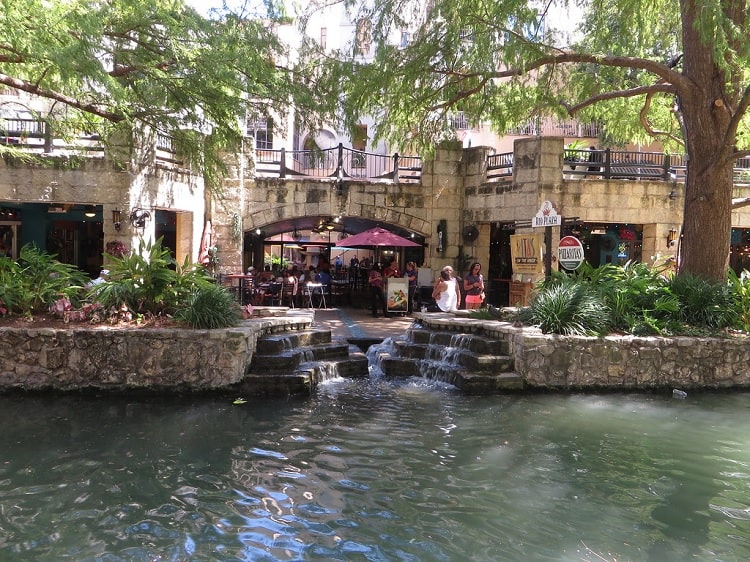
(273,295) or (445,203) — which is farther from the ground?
(445,203)

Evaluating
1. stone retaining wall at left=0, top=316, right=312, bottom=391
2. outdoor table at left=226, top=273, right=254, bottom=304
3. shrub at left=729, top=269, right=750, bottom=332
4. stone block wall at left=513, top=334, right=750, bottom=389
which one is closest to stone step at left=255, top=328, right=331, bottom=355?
stone retaining wall at left=0, top=316, right=312, bottom=391

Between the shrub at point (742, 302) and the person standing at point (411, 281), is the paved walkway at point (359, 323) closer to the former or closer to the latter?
the person standing at point (411, 281)

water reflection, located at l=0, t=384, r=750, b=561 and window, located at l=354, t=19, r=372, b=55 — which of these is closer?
water reflection, located at l=0, t=384, r=750, b=561

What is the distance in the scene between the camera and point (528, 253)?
1334 cm

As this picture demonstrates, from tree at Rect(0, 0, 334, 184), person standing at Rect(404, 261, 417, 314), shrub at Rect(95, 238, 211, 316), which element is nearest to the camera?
tree at Rect(0, 0, 334, 184)

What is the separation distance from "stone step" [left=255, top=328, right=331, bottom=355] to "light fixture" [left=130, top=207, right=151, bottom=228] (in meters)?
5.92

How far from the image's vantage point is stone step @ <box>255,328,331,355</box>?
29.2 feet

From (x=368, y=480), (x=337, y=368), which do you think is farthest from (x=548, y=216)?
(x=368, y=480)

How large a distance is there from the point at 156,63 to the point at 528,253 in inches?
330

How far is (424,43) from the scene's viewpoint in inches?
393

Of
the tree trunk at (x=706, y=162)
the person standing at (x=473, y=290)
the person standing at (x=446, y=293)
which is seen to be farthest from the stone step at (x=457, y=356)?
the tree trunk at (x=706, y=162)

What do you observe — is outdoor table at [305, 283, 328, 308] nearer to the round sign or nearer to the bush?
the bush

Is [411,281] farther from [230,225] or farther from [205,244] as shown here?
[205,244]

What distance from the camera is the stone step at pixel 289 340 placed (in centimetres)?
890
